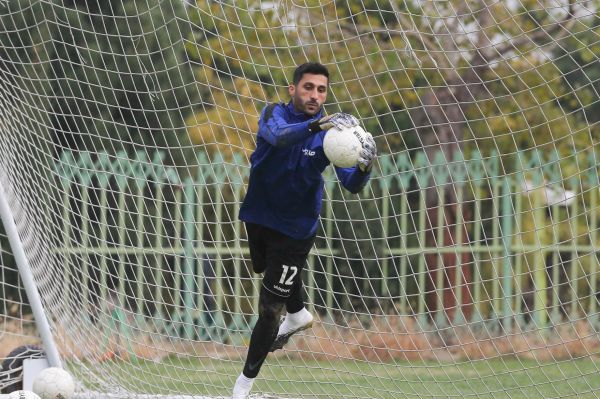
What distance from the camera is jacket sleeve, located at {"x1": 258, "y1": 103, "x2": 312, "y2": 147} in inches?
201

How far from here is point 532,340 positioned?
32.8 ft

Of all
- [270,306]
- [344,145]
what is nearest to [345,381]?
[270,306]

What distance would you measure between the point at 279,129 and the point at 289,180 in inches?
13.9

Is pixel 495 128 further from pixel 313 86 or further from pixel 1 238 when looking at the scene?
pixel 313 86

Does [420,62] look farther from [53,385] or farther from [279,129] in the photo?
[53,385]

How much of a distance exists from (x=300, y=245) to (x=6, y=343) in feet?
18.3

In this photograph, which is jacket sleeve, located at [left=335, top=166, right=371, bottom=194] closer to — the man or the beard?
the man

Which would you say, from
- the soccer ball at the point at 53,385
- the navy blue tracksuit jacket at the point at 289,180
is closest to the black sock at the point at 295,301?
the navy blue tracksuit jacket at the point at 289,180

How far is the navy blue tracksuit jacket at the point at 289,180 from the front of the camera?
541 centimetres

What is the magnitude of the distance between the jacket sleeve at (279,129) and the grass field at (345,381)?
1762mm

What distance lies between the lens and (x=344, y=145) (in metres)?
4.93

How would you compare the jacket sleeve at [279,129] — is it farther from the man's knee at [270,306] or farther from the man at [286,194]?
the man's knee at [270,306]

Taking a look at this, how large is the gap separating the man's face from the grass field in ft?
5.69

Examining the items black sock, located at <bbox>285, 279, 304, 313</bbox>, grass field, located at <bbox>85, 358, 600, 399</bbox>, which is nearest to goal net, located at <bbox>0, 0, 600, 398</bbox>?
grass field, located at <bbox>85, 358, 600, 399</bbox>
